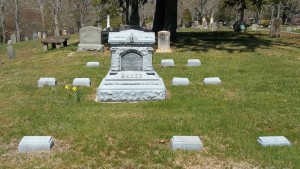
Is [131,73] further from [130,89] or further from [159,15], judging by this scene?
[159,15]

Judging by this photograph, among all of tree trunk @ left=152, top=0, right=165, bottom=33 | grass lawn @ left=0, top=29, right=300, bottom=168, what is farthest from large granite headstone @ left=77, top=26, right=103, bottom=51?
tree trunk @ left=152, top=0, right=165, bottom=33

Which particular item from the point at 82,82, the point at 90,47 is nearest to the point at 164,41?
the point at 90,47

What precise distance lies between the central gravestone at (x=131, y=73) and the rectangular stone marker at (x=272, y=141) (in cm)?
376

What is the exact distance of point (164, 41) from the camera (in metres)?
19.7

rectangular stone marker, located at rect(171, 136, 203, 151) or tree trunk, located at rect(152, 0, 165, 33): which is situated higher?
tree trunk, located at rect(152, 0, 165, 33)

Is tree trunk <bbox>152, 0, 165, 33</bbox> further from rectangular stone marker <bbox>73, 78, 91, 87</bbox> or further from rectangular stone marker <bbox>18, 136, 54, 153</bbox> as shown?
rectangular stone marker <bbox>18, 136, 54, 153</bbox>

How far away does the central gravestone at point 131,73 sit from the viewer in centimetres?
1033

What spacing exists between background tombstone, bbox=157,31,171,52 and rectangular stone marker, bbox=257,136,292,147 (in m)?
12.9

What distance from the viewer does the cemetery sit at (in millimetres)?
6812

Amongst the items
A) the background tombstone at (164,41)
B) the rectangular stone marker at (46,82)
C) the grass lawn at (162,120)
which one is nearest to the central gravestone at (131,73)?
the grass lawn at (162,120)

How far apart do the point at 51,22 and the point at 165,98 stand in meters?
56.1

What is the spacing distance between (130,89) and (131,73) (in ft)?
2.25

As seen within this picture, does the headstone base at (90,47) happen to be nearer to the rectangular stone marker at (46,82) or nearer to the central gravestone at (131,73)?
the rectangular stone marker at (46,82)

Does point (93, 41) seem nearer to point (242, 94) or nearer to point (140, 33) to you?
point (140, 33)
